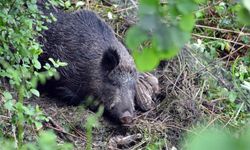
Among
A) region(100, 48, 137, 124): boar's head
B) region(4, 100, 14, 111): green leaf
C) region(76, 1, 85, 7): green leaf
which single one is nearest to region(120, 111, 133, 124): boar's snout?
region(100, 48, 137, 124): boar's head

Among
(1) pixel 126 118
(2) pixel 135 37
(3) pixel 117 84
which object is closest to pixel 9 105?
(1) pixel 126 118

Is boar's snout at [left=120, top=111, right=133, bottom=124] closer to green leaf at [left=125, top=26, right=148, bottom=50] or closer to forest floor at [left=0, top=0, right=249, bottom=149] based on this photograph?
forest floor at [left=0, top=0, right=249, bottom=149]

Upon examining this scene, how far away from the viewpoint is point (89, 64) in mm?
5996

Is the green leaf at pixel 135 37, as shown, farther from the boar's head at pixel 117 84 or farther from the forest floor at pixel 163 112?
the boar's head at pixel 117 84

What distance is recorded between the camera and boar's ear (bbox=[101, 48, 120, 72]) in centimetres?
583

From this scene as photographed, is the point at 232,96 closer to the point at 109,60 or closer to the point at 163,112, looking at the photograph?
the point at 163,112

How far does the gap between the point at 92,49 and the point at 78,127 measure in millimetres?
915

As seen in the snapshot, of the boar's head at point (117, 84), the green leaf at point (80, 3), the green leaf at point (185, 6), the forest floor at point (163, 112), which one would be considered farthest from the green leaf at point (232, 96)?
the green leaf at point (185, 6)

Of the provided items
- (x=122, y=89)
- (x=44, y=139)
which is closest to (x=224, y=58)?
(x=122, y=89)

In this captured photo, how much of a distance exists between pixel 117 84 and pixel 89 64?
0.35 meters

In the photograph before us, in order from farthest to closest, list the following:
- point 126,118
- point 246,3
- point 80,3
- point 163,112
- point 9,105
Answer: point 80,3
point 163,112
point 126,118
point 9,105
point 246,3

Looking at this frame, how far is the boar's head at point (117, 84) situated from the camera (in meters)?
5.70

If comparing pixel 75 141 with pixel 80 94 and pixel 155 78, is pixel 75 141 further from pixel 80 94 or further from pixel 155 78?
pixel 155 78

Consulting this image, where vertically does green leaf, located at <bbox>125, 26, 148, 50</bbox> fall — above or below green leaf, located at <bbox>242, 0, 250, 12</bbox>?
below
